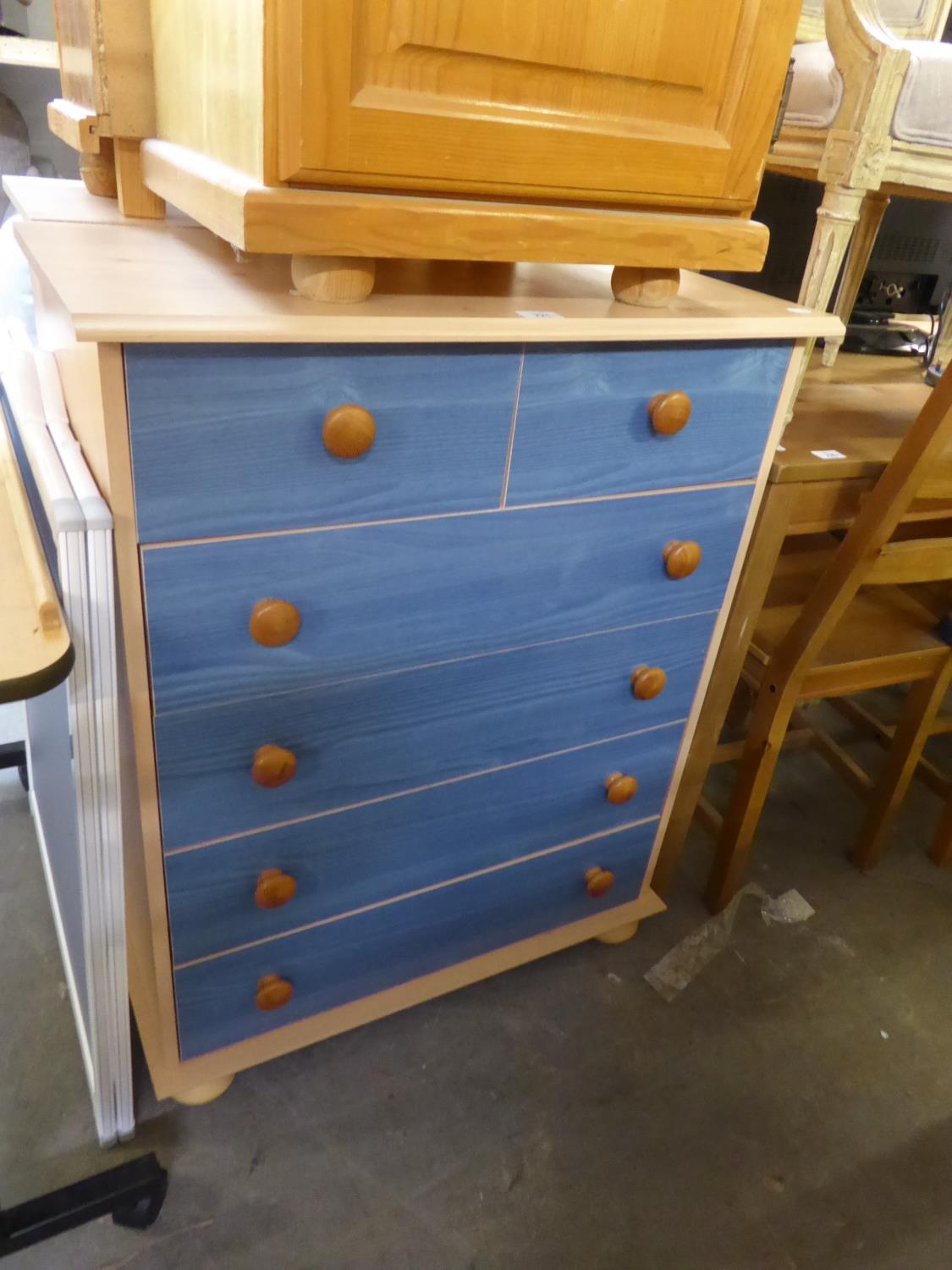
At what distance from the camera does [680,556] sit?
3.68ft

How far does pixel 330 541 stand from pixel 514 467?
21 cm

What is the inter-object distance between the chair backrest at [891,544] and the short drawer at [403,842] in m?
0.25

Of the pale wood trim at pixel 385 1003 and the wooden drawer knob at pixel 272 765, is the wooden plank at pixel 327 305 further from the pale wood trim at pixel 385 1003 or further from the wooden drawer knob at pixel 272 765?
the pale wood trim at pixel 385 1003

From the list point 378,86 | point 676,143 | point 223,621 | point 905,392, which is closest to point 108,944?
point 223,621

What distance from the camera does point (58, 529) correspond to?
0.74m

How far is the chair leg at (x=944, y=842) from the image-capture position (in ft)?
5.90

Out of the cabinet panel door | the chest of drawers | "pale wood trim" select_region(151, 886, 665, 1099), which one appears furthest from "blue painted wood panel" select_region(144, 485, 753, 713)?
"pale wood trim" select_region(151, 886, 665, 1099)

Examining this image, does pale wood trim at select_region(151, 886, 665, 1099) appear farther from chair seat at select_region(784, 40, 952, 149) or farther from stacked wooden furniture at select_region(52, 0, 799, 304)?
chair seat at select_region(784, 40, 952, 149)

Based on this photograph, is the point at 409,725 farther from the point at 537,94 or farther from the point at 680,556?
the point at 537,94

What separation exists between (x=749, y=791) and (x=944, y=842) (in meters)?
0.55

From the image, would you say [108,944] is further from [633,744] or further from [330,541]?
[633,744]

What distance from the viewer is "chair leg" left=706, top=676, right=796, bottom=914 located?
148cm

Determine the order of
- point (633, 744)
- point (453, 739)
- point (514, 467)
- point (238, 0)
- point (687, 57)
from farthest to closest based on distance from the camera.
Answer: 1. point (633, 744)
2. point (453, 739)
3. point (514, 467)
4. point (687, 57)
5. point (238, 0)

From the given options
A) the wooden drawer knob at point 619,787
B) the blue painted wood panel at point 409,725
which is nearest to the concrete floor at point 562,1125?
the wooden drawer knob at point 619,787
